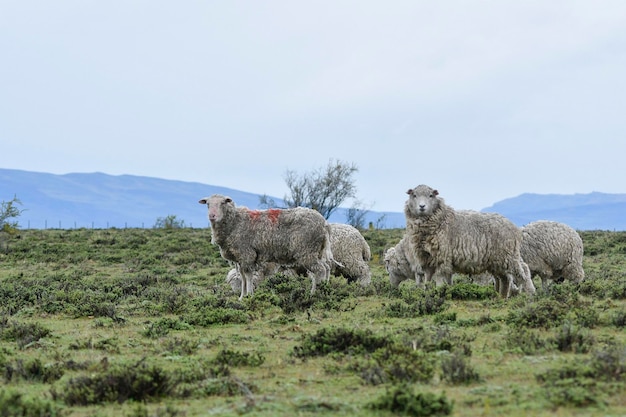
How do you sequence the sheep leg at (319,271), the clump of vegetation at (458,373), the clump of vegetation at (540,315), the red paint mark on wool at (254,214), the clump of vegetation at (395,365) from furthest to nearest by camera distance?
the red paint mark on wool at (254,214) < the sheep leg at (319,271) < the clump of vegetation at (540,315) < the clump of vegetation at (395,365) < the clump of vegetation at (458,373)

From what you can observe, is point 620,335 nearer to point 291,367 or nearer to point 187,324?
point 291,367

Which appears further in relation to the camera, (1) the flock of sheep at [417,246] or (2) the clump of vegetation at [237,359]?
(1) the flock of sheep at [417,246]

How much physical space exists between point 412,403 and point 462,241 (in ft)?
29.5

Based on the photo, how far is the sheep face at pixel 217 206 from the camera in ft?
57.6

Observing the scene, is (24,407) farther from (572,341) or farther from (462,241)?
(462,241)

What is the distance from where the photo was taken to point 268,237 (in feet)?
57.9

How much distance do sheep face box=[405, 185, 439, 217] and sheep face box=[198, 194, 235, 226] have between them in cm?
406

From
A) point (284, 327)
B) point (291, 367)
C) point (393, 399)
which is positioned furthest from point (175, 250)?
point (393, 399)

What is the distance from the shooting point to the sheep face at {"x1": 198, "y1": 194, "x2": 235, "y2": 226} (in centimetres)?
1755

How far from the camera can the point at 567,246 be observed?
1798 cm

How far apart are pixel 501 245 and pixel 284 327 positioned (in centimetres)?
509

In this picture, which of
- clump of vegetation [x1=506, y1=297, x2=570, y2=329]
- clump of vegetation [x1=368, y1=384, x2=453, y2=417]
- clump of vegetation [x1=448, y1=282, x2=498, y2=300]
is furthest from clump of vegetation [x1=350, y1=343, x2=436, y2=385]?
clump of vegetation [x1=448, y1=282, x2=498, y2=300]

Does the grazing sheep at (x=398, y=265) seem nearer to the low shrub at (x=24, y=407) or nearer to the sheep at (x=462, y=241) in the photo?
the sheep at (x=462, y=241)

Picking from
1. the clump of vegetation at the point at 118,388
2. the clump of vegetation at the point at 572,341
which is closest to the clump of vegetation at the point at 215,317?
the clump of vegetation at the point at 118,388
